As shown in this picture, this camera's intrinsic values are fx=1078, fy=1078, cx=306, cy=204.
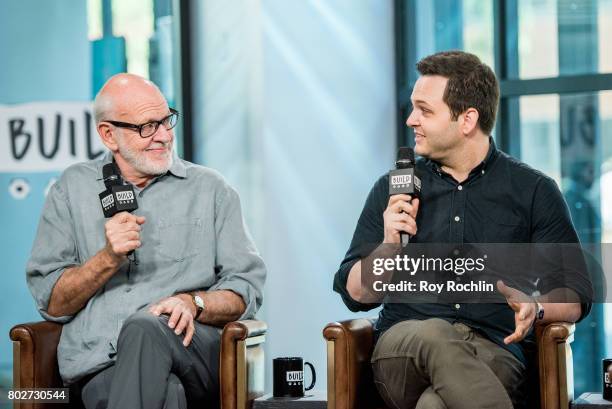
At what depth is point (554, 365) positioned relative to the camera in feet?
10.00

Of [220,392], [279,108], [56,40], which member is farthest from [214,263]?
[56,40]

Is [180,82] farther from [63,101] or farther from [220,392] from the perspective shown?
[220,392]

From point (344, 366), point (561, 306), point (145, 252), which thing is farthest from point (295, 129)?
point (561, 306)

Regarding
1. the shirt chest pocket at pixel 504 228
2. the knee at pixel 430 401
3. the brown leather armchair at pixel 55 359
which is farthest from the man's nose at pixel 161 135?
the knee at pixel 430 401

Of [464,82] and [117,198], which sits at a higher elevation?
[464,82]

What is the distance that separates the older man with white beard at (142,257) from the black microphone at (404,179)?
60 cm

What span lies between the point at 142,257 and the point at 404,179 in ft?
2.97

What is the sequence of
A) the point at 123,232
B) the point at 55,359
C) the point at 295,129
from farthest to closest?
the point at 295,129, the point at 55,359, the point at 123,232

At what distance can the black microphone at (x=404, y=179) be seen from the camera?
9.78 feet

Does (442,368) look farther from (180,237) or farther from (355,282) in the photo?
(180,237)

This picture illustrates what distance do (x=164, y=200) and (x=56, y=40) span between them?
6.95 ft

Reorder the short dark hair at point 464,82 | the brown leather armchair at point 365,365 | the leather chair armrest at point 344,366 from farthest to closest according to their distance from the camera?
1. the short dark hair at point 464,82
2. the leather chair armrest at point 344,366
3. the brown leather armchair at point 365,365

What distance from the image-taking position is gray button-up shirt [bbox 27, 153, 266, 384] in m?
3.31

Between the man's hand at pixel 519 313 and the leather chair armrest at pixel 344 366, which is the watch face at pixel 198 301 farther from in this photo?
the man's hand at pixel 519 313
